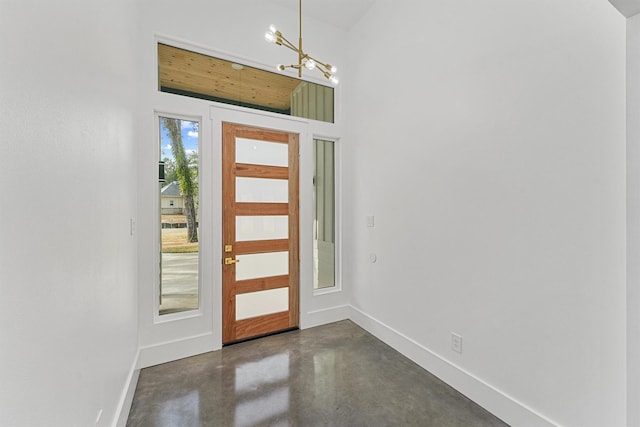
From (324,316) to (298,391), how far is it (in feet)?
4.24

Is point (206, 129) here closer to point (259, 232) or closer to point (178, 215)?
point (178, 215)

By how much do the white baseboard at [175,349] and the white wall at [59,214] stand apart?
87cm

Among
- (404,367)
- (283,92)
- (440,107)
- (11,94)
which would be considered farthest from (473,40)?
(404,367)

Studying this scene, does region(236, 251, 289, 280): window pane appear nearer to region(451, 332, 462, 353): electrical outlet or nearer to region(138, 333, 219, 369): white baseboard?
region(138, 333, 219, 369): white baseboard

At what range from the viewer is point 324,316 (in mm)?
3480

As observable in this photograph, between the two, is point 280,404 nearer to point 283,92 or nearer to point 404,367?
point 404,367

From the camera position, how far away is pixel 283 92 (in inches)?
130

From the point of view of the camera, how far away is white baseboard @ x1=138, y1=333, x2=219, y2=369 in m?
2.54

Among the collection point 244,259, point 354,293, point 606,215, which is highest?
point 606,215

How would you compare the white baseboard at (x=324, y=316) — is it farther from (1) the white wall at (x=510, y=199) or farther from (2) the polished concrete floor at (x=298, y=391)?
(1) the white wall at (x=510, y=199)

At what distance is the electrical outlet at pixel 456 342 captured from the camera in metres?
2.23

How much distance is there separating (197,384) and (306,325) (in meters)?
1.36

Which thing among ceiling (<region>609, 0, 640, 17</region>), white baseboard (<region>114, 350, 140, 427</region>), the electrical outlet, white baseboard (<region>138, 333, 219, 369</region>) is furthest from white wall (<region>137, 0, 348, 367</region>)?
ceiling (<region>609, 0, 640, 17</region>)

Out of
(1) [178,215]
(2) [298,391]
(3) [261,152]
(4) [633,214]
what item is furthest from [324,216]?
(4) [633,214]
